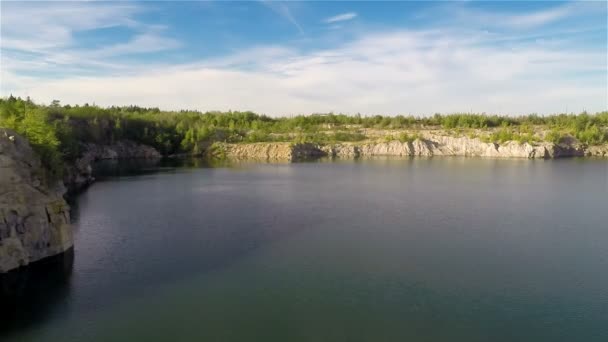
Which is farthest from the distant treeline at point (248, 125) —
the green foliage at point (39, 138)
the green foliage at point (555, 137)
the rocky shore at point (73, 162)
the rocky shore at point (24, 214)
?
the rocky shore at point (24, 214)

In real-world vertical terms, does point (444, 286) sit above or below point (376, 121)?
below

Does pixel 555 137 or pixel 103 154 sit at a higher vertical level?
pixel 555 137

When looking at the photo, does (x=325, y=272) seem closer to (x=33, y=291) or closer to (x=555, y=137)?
(x=33, y=291)

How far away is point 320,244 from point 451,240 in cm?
798

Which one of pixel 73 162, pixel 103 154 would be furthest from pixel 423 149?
pixel 73 162

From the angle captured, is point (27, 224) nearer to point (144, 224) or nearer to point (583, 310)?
point (144, 224)

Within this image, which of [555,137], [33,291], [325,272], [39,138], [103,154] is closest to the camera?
[33,291]

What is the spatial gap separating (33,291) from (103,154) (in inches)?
2750

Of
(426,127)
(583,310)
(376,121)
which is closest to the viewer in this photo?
(583,310)

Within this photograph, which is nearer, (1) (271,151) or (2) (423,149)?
(1) (271,151)

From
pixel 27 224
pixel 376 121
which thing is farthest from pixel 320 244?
pixel 376 121

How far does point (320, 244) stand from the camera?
26.0 m

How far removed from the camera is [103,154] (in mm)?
83562

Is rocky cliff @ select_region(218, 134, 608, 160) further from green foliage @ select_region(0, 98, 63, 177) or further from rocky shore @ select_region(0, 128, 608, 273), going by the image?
green foliage @ select_region(0, 98, 63, 177)
